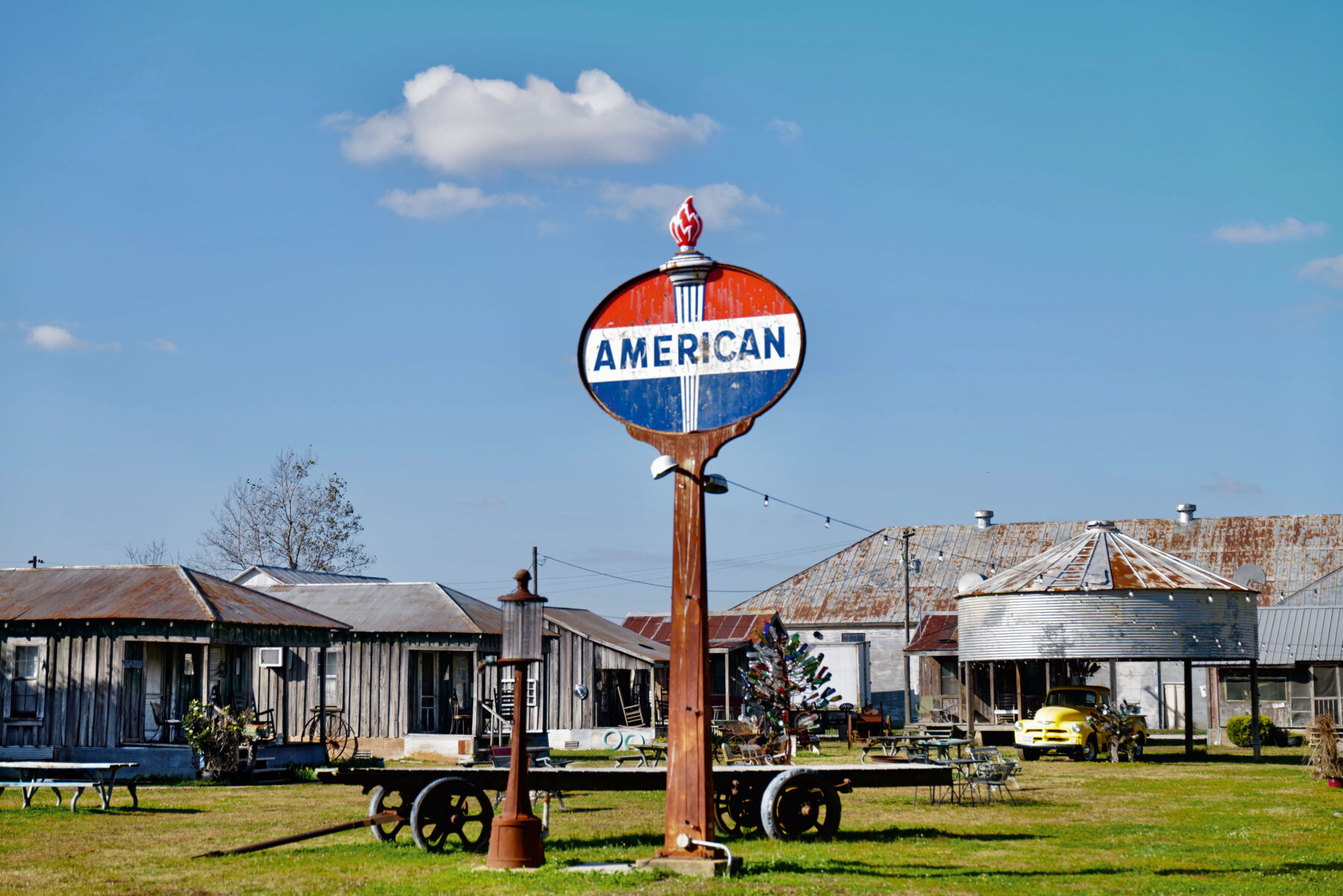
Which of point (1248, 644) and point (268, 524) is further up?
point (268, 524)

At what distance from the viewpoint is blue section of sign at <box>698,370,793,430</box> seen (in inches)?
434

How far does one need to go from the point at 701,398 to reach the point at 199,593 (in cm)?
1642

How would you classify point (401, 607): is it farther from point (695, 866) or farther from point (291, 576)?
point (695, 866)

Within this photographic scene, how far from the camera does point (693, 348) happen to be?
11383 mm

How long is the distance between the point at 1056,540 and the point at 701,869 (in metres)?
42.5

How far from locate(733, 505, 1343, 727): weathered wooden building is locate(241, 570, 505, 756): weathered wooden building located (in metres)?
16.9

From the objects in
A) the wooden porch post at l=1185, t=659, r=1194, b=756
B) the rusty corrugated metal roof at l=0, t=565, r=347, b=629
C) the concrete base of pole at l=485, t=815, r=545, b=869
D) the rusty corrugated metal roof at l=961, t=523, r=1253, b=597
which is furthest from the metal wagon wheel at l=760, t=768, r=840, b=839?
the wooden porch post at l=1185, t=659, r=1194, b=756

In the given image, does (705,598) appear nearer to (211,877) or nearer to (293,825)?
(211,877)

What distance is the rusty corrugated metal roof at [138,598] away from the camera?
23.9m

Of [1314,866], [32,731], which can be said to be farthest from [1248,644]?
[32,731]

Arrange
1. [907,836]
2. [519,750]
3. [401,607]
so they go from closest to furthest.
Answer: [519,750] < [907,836] < [401,607]

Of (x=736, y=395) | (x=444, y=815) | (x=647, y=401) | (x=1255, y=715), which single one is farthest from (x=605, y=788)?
(x=1255, y=715)

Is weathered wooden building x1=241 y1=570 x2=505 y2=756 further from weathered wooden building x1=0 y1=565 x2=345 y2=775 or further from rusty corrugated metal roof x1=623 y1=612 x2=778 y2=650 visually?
rusty corrugated metal roof x1=623 y1=612 x2=778 y2=650

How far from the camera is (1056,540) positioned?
166 feet
